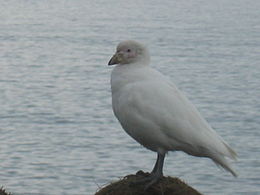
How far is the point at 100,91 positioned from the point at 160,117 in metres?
16.8

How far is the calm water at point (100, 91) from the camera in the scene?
1759cm

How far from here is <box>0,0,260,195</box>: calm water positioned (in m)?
17.6

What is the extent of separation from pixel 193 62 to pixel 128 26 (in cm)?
1180

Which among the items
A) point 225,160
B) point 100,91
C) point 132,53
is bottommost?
point 100,91

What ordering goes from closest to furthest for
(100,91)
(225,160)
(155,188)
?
(225,160), (155,188), (100,91)

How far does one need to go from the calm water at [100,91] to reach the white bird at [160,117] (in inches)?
283

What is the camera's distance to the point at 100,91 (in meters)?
25.9

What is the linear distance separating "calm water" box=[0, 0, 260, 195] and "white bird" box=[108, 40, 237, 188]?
23.6ft

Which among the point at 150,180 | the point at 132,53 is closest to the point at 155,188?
the point at 150,180

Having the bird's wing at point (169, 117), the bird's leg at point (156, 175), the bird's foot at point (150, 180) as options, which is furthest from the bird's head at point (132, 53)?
the bird's foot at point (150, 180)

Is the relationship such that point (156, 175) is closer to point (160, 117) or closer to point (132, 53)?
point (160, 117)

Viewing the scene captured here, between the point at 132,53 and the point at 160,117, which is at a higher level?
the point at 132,53

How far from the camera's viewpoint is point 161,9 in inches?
2133

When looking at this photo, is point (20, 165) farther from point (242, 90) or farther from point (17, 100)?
point (242, 90)
